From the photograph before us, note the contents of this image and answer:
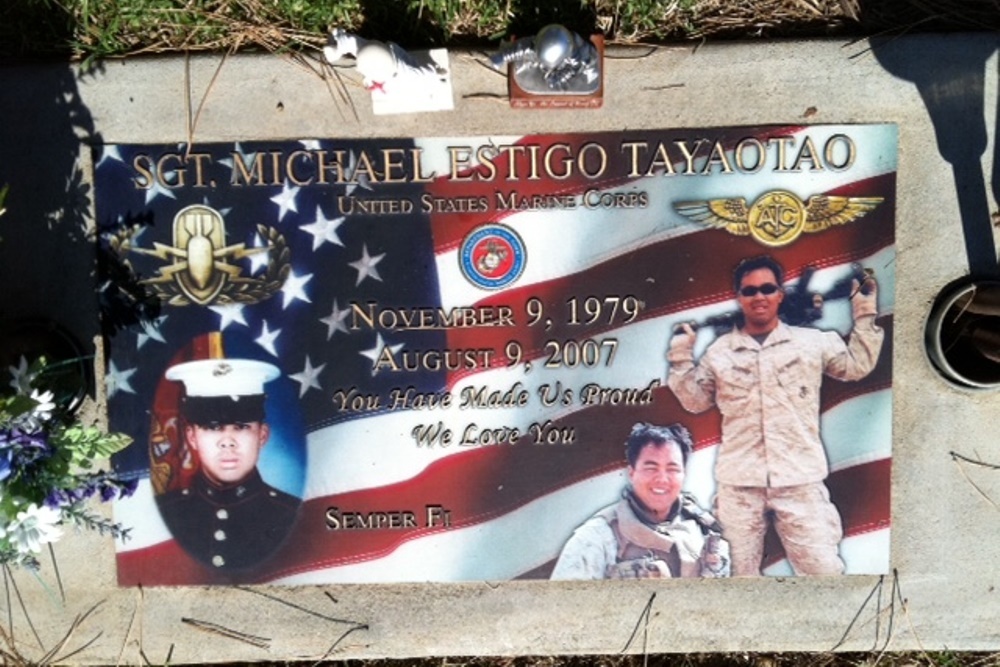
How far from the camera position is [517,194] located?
10.1ft

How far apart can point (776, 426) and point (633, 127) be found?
3.82ft

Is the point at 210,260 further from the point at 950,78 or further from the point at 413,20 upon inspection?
the point at 950,78

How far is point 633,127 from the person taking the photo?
307 cm

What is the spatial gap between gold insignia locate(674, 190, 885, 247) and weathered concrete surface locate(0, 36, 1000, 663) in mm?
210

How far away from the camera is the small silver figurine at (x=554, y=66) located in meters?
2.87

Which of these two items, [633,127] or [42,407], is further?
[633,127]

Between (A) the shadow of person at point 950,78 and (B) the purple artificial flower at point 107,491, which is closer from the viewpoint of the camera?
(B) the purple artificial flower at point 107,491

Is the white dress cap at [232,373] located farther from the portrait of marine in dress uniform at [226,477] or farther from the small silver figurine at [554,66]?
the small silver figurine at [554,66]

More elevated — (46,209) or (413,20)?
(413,20)

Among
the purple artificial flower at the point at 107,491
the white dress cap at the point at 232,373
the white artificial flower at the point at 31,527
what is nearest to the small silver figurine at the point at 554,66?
the white dress cap at the point at 232,373

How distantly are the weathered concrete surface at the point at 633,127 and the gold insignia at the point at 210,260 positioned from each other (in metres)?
0.28

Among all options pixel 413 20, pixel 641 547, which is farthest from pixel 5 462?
pixel 641 547

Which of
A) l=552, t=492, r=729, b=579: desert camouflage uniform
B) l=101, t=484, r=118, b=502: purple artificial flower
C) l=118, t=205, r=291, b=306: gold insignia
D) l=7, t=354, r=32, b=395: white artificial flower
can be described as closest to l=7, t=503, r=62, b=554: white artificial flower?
l=101, t=484, r=118, b=502: purple artificial flower

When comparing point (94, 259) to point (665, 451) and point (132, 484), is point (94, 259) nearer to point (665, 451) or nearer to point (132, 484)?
point (132, 484)
